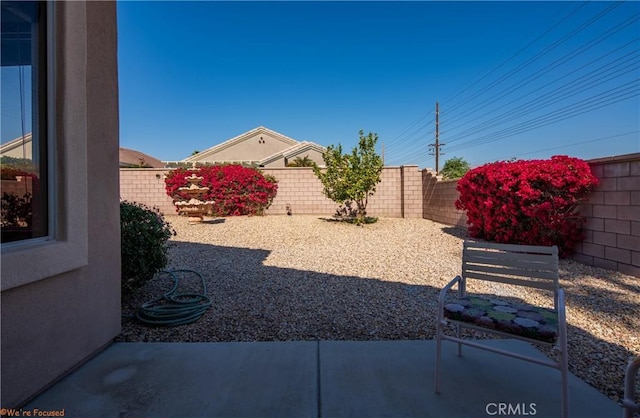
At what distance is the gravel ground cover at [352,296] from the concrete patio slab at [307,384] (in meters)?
0.31

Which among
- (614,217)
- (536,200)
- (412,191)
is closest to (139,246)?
(536,200)

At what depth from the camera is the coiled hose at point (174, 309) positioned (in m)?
3.34

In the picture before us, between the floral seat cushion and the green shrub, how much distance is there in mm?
3144

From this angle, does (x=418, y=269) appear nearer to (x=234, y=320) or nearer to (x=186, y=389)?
(x=234, y=320)

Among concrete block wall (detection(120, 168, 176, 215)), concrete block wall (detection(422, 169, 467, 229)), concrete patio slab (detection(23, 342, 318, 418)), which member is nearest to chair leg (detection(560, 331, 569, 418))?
concrete patio slab (detection(23, 342, 318, 418))

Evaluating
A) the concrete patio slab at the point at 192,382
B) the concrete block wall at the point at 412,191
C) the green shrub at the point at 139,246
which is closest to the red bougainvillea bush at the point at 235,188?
the concrete block wall at the point at 412,191

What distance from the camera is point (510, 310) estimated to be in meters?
2.17

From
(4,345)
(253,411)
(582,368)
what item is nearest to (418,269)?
(582,368)

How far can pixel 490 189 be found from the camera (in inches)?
285

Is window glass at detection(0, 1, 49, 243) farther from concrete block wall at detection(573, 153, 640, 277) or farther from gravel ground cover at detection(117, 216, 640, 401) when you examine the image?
concrete block wall at detection(573, 153, 640, 277)

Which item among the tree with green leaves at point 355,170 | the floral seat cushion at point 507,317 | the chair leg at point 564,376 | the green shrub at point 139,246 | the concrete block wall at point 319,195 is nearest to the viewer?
the chair leg at point 564,376

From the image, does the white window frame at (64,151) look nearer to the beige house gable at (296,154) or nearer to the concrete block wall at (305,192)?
the concrete block wall at (305,192)

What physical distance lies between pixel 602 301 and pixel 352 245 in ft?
14.8

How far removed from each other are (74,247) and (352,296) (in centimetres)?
294
